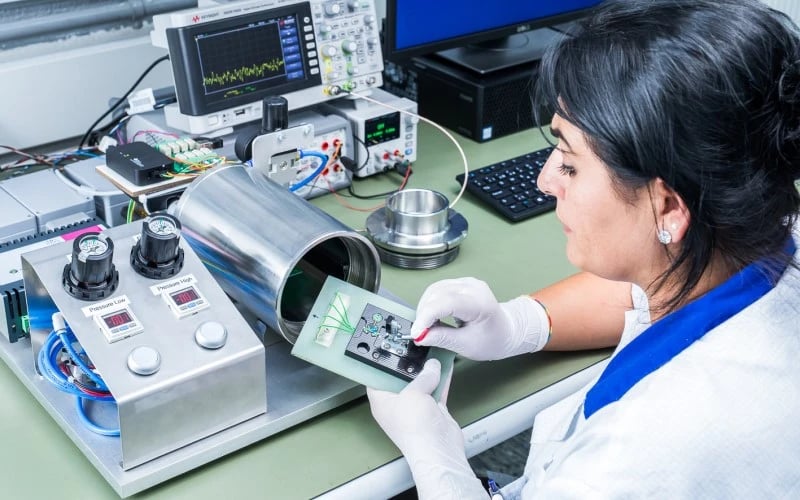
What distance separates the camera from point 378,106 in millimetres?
1856

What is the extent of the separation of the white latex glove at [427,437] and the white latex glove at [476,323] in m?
0.07

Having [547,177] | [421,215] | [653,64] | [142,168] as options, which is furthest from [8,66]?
[653,64]

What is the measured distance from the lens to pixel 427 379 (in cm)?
123

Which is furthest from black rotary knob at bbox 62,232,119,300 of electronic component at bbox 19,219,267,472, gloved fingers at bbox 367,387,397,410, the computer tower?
the computer tower

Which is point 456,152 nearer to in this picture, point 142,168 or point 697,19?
point 142,168

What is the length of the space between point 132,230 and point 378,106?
0.73 m

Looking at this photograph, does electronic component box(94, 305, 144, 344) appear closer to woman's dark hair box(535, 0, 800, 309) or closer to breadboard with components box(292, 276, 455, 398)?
breadboard with components box(292, 276, 455, 398)

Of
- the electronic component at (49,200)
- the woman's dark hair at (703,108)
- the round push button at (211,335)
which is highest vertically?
the woman's dark hair at (703,108)

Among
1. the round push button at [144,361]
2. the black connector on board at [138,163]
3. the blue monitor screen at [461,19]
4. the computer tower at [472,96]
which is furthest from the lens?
the computer tower at [472,96]

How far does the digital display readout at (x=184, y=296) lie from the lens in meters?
1.17

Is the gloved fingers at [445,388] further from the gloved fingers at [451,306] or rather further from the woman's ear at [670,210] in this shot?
the woman's ear at [670,210]

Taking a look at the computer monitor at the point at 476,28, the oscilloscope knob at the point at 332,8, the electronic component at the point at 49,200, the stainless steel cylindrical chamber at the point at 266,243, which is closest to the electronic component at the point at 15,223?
the electronic component at the point at 49,200

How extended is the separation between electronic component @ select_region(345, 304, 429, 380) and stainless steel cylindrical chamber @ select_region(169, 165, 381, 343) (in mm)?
104

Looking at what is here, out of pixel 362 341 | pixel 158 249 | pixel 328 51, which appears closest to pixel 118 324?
pixel 158 249
